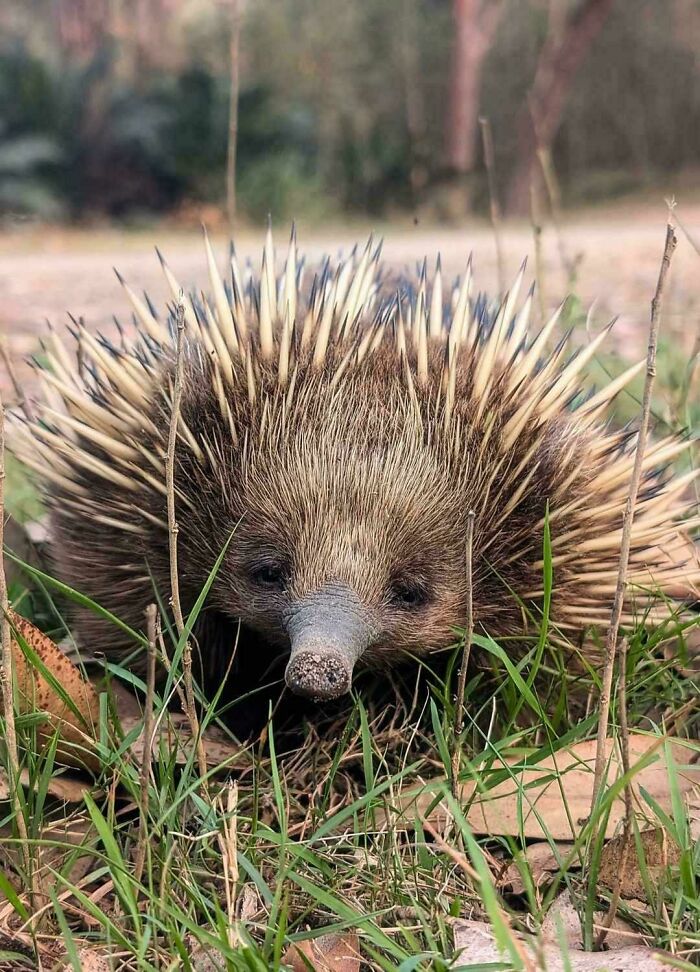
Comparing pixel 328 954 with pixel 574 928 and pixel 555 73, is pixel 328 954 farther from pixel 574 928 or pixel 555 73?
pixel 555 73

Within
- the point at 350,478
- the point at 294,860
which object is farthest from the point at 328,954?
the point at 350,478

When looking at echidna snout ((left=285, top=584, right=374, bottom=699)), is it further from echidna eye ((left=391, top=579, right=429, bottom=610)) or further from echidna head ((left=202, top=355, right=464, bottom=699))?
echidna eye ((left=391, top=579, right=429, bottom=610))

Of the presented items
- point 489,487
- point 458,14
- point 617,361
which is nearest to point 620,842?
point 489,487

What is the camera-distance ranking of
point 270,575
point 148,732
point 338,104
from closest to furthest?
point 148,732 → point 270,575 → point 338,104

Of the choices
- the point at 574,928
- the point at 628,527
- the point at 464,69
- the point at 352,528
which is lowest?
the point at 574,928

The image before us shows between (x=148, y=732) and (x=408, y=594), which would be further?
(x=408, y=594)

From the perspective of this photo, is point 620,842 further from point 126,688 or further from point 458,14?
point 458,14
